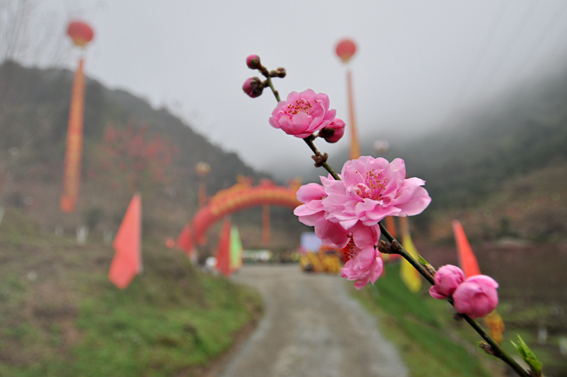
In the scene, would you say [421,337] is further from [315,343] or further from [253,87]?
[253,87]

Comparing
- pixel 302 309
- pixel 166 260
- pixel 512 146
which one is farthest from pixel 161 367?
pixel 512 146

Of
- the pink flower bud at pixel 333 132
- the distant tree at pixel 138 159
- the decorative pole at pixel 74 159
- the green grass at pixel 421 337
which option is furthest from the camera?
the decorative pole at pixel 74 159

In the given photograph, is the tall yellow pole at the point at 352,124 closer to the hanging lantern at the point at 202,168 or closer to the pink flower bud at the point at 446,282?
the hanging lantern at the point at 202,168

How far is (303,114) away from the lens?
0.56 meters

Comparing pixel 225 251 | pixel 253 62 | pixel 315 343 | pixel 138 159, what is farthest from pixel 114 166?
pixel 253 62

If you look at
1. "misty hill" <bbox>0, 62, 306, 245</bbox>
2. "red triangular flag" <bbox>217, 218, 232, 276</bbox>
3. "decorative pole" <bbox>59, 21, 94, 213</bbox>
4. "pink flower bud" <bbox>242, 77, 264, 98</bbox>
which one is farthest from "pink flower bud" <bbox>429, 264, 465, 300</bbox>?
A: "decorative pole" <bbox>59, 21, 94, 213</bbox>

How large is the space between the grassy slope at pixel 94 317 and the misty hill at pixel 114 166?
5.95ft

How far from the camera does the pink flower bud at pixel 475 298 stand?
465mm

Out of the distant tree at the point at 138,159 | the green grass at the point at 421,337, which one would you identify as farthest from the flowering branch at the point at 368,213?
the distant tree at the point at 138,159

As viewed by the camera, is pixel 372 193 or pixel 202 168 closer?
pixel 372 193

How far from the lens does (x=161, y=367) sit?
13.1 ft

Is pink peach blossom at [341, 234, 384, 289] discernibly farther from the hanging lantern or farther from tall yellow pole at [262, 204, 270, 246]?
tall yellow pole at [262, 204, 270, 246]

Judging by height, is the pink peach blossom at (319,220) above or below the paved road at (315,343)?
above

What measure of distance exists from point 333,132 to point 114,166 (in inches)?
370
